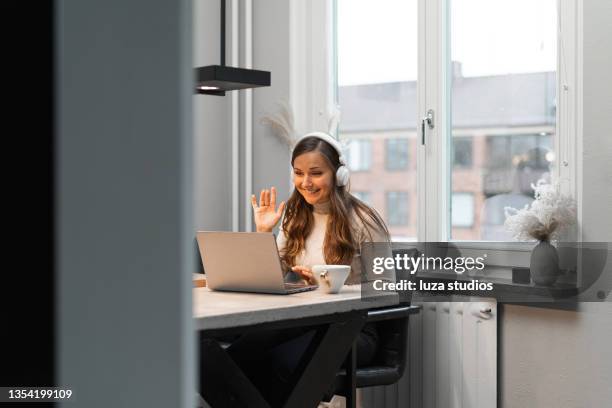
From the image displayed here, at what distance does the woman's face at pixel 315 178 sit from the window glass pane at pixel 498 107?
2.44 feet

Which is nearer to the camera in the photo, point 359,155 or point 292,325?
point 292,325

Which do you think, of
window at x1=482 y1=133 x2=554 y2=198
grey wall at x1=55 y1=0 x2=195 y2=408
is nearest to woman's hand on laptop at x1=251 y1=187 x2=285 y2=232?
window at x1=482 y1=133 x2=554 y2=198

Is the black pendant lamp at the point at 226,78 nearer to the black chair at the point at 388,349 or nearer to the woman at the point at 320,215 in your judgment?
the woman at the point at 320,215

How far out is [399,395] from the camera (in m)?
3.65

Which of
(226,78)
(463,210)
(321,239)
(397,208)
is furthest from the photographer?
(397,208)

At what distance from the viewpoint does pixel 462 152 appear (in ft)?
12.0

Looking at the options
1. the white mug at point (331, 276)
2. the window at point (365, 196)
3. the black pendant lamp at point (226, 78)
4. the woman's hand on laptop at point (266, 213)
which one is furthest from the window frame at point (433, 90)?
the white mug at point (331, 276)

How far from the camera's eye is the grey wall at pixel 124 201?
278 mm

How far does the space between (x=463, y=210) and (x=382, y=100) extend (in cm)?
78

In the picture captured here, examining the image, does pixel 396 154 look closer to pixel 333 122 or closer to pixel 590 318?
pixel 333 122

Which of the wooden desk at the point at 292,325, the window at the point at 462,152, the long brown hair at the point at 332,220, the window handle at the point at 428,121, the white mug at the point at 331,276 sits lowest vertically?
the wooden desk at the point at 292,325

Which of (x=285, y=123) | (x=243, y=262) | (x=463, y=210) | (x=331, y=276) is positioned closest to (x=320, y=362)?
(x=331, y=276)

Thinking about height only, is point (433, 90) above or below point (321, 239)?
above

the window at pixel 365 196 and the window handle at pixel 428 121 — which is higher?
the window handle at pixel 428 121
